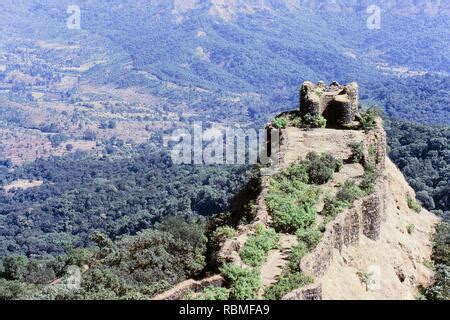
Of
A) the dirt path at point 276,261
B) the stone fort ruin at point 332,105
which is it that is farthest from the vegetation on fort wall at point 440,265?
the stone fort ruin at point 332,105

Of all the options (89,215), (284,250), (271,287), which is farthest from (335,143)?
(89,215)

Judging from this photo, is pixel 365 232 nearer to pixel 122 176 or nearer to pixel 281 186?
pixel 281 186

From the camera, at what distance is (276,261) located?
A: 16016 millimetres

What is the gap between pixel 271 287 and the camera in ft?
46.5

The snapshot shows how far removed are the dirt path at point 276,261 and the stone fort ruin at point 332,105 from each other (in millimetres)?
11168

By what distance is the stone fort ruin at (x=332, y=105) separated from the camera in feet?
90.9

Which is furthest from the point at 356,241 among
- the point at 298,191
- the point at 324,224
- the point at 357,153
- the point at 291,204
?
the point at 357,153

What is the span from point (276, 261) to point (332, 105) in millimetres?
13306

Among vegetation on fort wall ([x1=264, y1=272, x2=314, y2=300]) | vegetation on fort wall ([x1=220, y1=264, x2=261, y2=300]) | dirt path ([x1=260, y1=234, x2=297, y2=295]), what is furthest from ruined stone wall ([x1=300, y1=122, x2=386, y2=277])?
vegetation on fort wall ([x1=220, y1=264, x2=261, y2=300])

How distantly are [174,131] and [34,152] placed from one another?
38.5 m

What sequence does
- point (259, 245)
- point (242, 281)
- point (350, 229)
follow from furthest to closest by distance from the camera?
point (350, 229) < point (259, 245) < point (242, 281)

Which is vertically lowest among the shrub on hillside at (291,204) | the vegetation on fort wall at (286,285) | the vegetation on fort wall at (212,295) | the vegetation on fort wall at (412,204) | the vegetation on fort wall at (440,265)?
the vegetation on fort wall at (440,265)

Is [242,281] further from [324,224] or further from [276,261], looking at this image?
[324,224]

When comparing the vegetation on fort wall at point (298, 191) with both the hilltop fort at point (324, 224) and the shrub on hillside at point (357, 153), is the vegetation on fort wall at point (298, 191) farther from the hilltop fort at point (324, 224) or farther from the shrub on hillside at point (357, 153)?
the shrub on hillside at point (357, 153)
